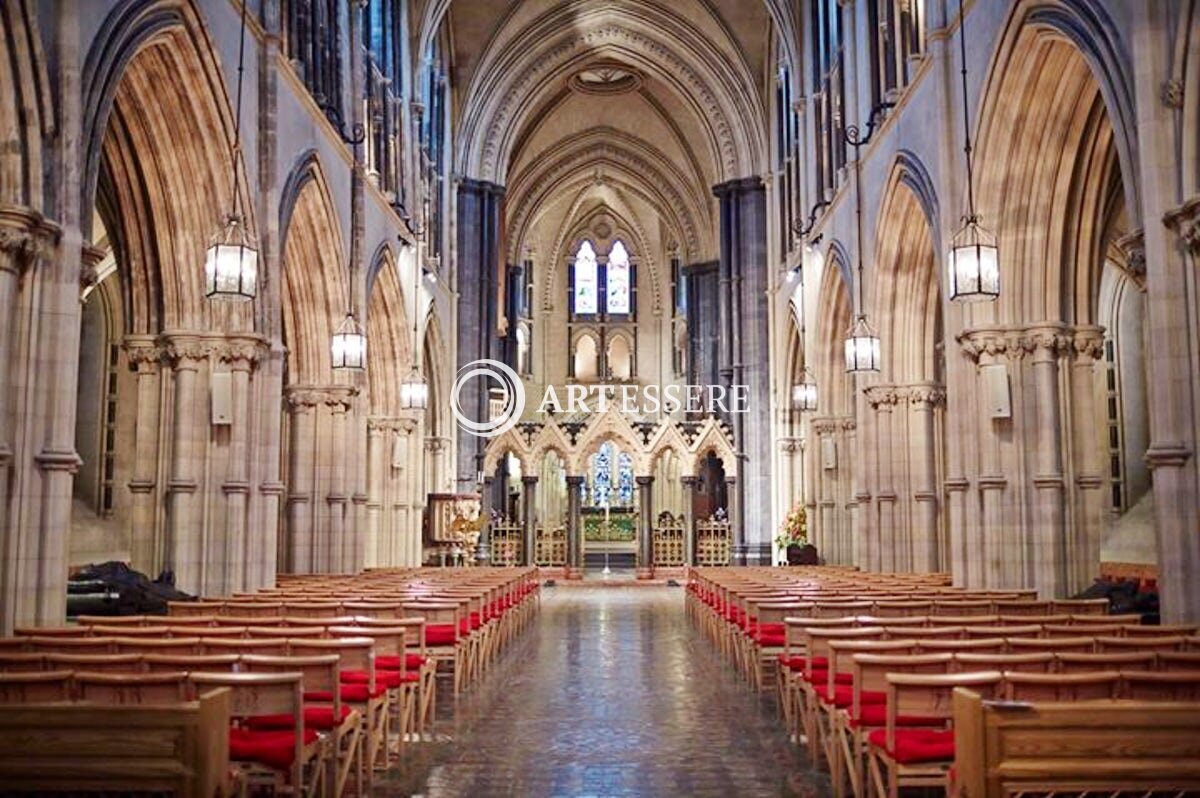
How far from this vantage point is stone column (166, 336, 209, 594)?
14219mm

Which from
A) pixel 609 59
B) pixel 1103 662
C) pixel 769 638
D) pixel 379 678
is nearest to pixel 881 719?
pixel 1103 662

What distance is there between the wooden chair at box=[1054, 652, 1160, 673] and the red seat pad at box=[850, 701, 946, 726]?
75 cm

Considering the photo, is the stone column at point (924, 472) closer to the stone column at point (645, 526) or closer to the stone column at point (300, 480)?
the stone column at point (300, 480)

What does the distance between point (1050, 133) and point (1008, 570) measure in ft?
18.2

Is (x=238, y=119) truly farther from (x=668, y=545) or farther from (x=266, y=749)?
(x=668, y=545)

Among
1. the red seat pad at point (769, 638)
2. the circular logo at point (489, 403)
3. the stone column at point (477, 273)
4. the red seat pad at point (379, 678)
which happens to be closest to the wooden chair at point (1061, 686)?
the red seat pad at point (379, 678)

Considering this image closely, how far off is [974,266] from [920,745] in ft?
26.1

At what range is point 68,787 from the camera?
4020 mm

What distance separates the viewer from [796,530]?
1102 inches

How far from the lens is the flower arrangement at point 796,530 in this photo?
27522mm

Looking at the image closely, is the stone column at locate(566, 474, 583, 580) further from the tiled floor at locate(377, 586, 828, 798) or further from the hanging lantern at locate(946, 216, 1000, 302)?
the hanging lantern at locate(946, 216, 1000, 302)

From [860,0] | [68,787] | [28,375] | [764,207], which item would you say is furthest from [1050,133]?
[764,207]

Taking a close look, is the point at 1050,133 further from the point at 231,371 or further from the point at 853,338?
the point at 231,371

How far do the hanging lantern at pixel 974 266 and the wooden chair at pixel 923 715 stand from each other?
7513 mm
